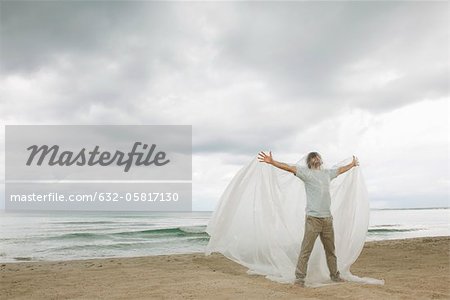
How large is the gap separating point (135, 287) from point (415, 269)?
484 cm

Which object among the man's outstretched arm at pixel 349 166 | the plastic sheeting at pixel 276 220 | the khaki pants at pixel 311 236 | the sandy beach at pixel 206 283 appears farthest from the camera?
the plastic sheeting at pixel 276 220

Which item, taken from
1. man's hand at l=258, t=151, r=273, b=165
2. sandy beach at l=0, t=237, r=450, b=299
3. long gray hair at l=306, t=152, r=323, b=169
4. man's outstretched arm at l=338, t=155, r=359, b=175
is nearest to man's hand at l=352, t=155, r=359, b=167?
man's outstretched arm at l=338, t=155, r=359, b=175

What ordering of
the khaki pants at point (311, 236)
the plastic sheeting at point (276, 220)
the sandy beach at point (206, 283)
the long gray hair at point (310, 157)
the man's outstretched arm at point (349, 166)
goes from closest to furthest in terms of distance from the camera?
the sandy beach at point (206, 283), the khaki pants at point (311, 236), the long gray hair at point (310, 157), the man's outstretched arm at point (349, 166), the plastic sheeting at point (276, 220)

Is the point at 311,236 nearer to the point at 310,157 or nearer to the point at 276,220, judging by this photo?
the point at 276,220

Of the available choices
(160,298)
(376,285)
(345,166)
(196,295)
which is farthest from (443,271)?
(160,298)

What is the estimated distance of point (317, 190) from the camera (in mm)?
6051

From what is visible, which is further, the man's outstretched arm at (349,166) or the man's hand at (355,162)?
the man's hand at (355,162)

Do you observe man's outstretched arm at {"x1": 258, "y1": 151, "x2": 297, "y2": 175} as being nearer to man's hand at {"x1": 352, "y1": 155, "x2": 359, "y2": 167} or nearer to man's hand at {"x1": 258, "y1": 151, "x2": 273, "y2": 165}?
man's hand at {"x1": 258, "y1": 151, "x2": 273, "y2": 165}

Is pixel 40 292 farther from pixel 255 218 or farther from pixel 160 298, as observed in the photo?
pixel 255 218

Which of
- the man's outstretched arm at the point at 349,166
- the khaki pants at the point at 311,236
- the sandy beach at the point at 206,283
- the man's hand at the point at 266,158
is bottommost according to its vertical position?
the sandy beach at the point at 206,283

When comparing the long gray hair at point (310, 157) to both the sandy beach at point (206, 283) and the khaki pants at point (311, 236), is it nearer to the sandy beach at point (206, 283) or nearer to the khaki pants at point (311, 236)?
the khaki pants at point (311, 236)

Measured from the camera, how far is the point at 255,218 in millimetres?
6859

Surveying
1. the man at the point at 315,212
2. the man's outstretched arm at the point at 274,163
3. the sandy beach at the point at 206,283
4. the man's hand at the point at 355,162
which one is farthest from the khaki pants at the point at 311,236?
the man's hand at the point at 355,162

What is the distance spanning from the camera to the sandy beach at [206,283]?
5344mm
